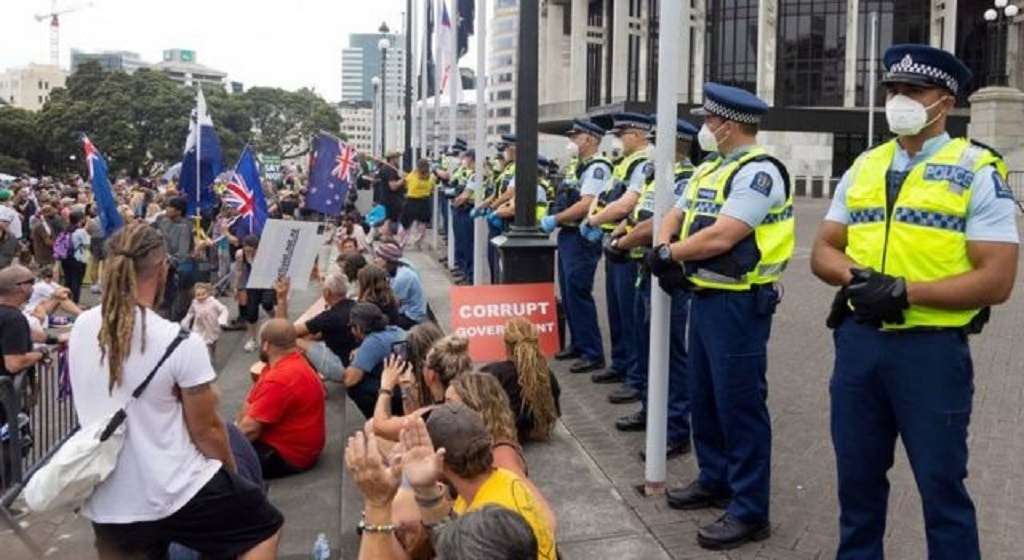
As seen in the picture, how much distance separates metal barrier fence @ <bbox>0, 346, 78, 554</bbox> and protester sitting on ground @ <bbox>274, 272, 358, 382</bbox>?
1829mm

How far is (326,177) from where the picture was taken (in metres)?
14.2

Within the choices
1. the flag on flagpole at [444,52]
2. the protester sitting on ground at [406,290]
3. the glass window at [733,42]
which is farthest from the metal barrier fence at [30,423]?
the glass window at [733,42]

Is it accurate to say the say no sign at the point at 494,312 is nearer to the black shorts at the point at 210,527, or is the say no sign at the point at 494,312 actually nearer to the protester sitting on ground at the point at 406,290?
the protester sitting on ground at the point at 406,290

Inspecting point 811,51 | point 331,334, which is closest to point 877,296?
point 331,334

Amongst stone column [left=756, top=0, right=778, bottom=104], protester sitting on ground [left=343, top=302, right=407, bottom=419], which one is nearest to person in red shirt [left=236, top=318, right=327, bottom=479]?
protester sitting on ground [left=343, top=302, right=407, bottom=419]

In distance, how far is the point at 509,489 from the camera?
3.21 meters

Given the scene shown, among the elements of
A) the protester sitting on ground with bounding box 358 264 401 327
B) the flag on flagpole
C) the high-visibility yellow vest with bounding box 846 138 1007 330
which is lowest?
the protester sitting on ground with bounding box 358 264 401 327

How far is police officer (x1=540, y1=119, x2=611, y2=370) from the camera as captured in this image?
793 centimetres

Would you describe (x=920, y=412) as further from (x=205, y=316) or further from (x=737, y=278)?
(x=205, y=316)

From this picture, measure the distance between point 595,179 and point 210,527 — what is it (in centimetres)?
486

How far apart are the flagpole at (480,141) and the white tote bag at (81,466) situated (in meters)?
7.67

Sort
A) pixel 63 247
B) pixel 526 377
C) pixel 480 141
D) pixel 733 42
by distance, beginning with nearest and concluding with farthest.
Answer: pixel 526 377
pixel 480 141
pixel 63 247
pixel 733 42

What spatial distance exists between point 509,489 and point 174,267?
33.1ft

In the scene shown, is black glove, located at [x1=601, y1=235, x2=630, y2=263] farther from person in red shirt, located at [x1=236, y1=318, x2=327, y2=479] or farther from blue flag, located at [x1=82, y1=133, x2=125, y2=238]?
blue flag, located at [x1=82, y1=133, x2=125, y2=238]
